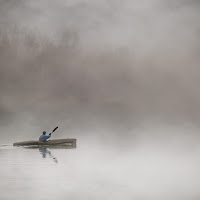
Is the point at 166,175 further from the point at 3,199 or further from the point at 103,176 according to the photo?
the point at 3,199

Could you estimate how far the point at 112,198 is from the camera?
15383 millimetres

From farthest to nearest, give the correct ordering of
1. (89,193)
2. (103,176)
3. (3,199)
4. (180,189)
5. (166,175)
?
1. (166,175)
2. (103,176)
3. (180,189)
4. (89,193)
5. (3,199)

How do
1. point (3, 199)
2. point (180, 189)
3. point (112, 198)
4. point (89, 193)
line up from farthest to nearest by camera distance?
point (180, 189) → point (89, 193) → point (112, 198) → point (3, 199)

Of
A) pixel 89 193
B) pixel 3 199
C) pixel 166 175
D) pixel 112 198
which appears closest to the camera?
pixel 3 199

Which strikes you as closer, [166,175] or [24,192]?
[24,192]

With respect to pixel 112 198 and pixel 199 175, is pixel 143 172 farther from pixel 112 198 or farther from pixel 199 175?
pixel 112 198

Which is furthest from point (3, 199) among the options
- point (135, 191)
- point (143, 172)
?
point (143, 172)

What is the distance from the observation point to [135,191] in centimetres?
1745

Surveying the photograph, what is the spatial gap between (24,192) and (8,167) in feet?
33.8

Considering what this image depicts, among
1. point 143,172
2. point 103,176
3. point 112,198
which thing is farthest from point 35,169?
point 112,198

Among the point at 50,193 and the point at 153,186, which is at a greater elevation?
the point at 153,186

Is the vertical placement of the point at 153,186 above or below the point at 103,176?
below

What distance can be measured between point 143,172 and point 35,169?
821cm

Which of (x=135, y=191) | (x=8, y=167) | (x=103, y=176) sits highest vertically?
(x=8, y=167)
